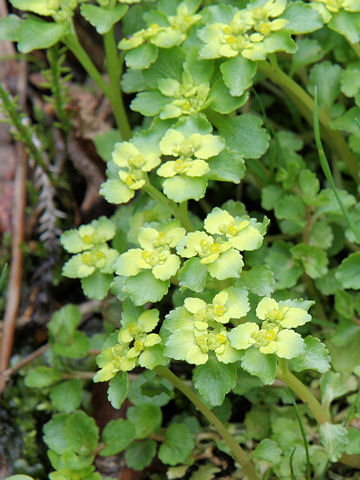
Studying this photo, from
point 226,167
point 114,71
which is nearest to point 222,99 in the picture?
point 226,167

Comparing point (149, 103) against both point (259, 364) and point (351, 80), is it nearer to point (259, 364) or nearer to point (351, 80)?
point (351, 80)

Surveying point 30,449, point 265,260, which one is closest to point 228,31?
point 265,260

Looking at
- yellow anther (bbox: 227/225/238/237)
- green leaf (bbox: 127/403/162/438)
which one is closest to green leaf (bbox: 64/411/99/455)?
green leaf (bbox: 127/403/162/438)

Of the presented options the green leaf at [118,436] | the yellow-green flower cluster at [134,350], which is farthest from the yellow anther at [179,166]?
the green leaf at [118,436]

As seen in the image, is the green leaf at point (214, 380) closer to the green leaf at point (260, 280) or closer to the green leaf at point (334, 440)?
the green leaf at point (260, 280)

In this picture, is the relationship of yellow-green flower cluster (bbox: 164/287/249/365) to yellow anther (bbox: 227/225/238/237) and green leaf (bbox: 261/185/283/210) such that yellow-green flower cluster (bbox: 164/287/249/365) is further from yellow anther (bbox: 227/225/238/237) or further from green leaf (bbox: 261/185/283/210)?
green leaf (bbox: 261/185/283/210)

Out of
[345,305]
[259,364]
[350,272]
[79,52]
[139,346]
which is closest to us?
[259,364]
